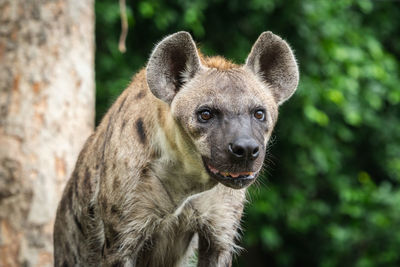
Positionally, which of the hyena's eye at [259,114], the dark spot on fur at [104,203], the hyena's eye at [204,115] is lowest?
the dark spot on fur at [104,203]

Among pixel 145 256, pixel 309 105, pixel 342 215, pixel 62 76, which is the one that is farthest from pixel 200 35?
pixel 145 256

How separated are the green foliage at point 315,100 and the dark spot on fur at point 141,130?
10.7 feet

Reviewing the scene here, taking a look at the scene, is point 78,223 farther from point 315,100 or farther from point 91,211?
point 315,100

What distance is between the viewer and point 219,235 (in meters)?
4.11

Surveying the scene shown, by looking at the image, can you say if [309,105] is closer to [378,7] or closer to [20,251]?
[378,7]

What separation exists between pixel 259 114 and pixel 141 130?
70cm

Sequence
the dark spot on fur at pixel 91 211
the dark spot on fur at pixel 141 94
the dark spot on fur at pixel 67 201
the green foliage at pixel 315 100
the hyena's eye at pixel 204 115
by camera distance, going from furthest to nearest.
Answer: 1. the green foliage at pixel 315 100
2. the dark spot on fur at pixel 67 201
3. the dark spot on fur at pixel 91 211
4. the dark spot on fur at pixel 141 94
5. the hyena's eye at pixel 204 115

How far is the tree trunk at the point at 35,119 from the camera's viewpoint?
5.47 meters

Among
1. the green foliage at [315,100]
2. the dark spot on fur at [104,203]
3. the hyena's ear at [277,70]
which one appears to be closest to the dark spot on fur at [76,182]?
the dark spot on fur at [104,203]

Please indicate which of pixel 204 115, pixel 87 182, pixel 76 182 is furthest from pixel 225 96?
pixel 76 182

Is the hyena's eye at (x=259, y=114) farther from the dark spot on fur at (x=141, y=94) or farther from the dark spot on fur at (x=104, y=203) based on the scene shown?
the dark spot on fur at (x=104, y=203)

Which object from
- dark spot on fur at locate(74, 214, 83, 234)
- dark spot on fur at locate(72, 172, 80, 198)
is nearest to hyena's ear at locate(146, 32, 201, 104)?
dark spot on fur at locate(72, 172, 80, 198)

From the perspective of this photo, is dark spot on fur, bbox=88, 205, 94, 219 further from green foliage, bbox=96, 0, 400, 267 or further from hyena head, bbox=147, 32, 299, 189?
green foliage, bbox=96, 0, 400, 267

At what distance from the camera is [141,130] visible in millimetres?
3916
